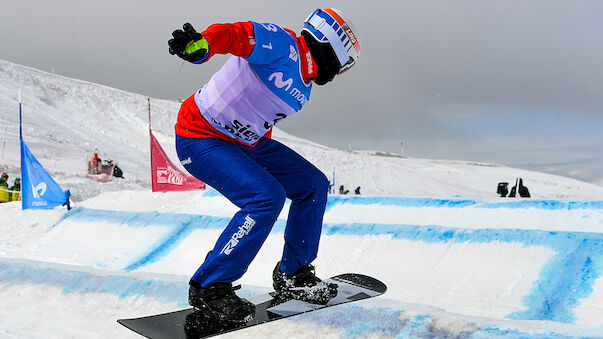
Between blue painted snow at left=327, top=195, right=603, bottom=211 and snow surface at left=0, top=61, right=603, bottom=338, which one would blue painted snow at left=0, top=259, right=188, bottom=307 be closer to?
snow surface at left=0, top=61, right=603, bottom=338

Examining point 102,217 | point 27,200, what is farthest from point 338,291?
point 27,200

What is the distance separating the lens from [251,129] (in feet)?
10.3

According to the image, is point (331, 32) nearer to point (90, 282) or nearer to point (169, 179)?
point (90, 282)

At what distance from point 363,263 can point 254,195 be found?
3.42 metres

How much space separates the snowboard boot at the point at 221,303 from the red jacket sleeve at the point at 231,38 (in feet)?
4.53

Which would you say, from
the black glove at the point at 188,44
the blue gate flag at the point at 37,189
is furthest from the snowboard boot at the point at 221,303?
the blue gate flag at the point at 37,189

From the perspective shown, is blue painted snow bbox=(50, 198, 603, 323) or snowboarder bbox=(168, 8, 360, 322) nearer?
snowboarder bbox=(168, 8, 360, 322)

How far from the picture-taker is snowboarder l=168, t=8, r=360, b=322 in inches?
115

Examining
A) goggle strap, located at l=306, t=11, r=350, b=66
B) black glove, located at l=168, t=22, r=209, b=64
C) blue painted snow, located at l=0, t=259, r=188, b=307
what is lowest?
blue painted snow, located at l=0, t=259, r=188, b=307

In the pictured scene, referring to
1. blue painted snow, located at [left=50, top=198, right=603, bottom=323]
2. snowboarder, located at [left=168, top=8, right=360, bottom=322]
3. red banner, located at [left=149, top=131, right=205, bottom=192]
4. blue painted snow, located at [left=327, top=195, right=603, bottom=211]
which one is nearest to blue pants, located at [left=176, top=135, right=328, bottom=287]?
snowboarder, located at [left=168, top=8, right=360, bottom=322]

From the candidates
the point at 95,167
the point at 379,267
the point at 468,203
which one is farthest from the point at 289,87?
the point at 95,167

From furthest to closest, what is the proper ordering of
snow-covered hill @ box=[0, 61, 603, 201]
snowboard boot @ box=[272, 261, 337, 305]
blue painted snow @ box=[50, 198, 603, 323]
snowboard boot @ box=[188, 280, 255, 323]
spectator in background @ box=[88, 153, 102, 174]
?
1. snow-covered hill @ box=[0, 61, 603, 201]
2. spectator in background @ box=[88, 153, 102, 174]
3. blue painted snow @ box=[50, 198, 603, 323]
4. snowboard boot @ box=[272, 261, 337, 305]
5. snowboard boot @ box=[188, 280, 255, 323]

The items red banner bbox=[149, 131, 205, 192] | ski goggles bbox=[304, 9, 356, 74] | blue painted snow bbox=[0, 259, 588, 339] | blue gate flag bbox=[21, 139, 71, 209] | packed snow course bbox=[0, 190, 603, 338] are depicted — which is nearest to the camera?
blue painted snow bbox=[0, 259, 588, 339]

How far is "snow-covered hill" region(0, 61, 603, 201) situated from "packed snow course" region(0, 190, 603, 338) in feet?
41.5
